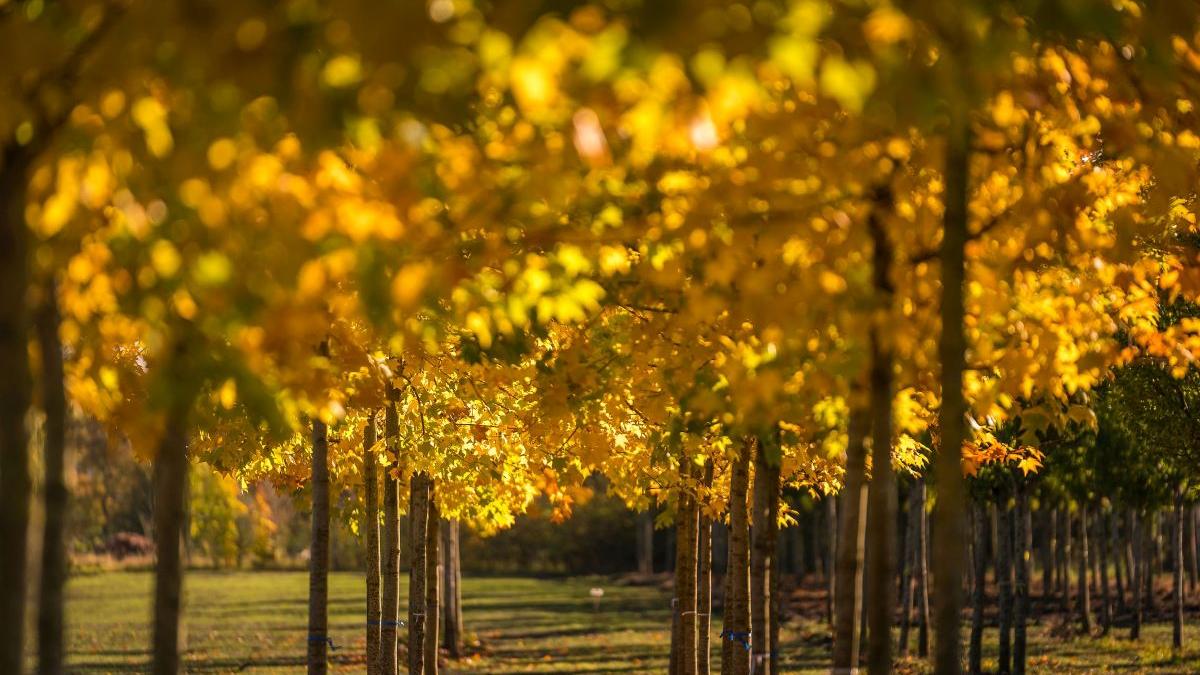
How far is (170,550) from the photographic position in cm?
591

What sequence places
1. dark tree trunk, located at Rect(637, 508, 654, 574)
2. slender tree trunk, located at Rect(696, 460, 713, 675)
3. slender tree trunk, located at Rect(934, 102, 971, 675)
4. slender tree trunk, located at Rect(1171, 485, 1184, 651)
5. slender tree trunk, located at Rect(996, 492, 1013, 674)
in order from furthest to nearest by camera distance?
dark tree trunk, located at Rect(637, 508, 654, 574)
slender tree trunk, located at Rect(1171, 485, 1184, 651)
slender tree trunk, located at Rect(996, 492, 1013, 674)
slender tree trunk, located at Rect(696, 460, 713, 675)
slender tree trunk, located at Rect(934, 102, 971, 675)

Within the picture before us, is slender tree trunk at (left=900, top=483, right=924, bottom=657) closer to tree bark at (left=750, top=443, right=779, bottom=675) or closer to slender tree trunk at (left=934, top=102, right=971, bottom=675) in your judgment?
tree bark at (left=750, top=443, right=779, bottom=675)

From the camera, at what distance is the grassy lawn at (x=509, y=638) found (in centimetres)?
2361

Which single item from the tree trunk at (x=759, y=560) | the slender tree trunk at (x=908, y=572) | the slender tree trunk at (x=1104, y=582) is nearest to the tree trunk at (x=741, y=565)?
the tree trunk at (x=759, y=560)

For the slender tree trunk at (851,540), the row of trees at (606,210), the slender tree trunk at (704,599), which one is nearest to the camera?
the row of trees at (606,210)

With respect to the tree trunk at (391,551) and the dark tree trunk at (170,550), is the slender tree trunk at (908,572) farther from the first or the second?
the dark tree trunk at (170,550)

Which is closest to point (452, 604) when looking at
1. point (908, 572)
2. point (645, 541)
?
point (908, 572)

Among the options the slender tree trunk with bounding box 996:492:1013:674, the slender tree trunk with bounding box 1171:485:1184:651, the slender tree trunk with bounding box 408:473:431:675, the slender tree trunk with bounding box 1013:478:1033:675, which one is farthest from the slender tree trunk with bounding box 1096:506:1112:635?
the slender tree trunk with bounding box 408:473:431:675

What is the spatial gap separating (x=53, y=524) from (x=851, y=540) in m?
3.74

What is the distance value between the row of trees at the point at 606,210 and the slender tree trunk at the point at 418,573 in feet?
23.3

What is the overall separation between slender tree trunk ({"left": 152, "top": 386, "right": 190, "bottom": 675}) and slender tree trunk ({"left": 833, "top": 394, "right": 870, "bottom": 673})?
3206 millimetres

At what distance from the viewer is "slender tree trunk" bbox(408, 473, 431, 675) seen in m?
14.5

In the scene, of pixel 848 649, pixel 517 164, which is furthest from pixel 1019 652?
pixel 517 164

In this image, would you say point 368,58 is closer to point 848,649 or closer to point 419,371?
point 848,649
